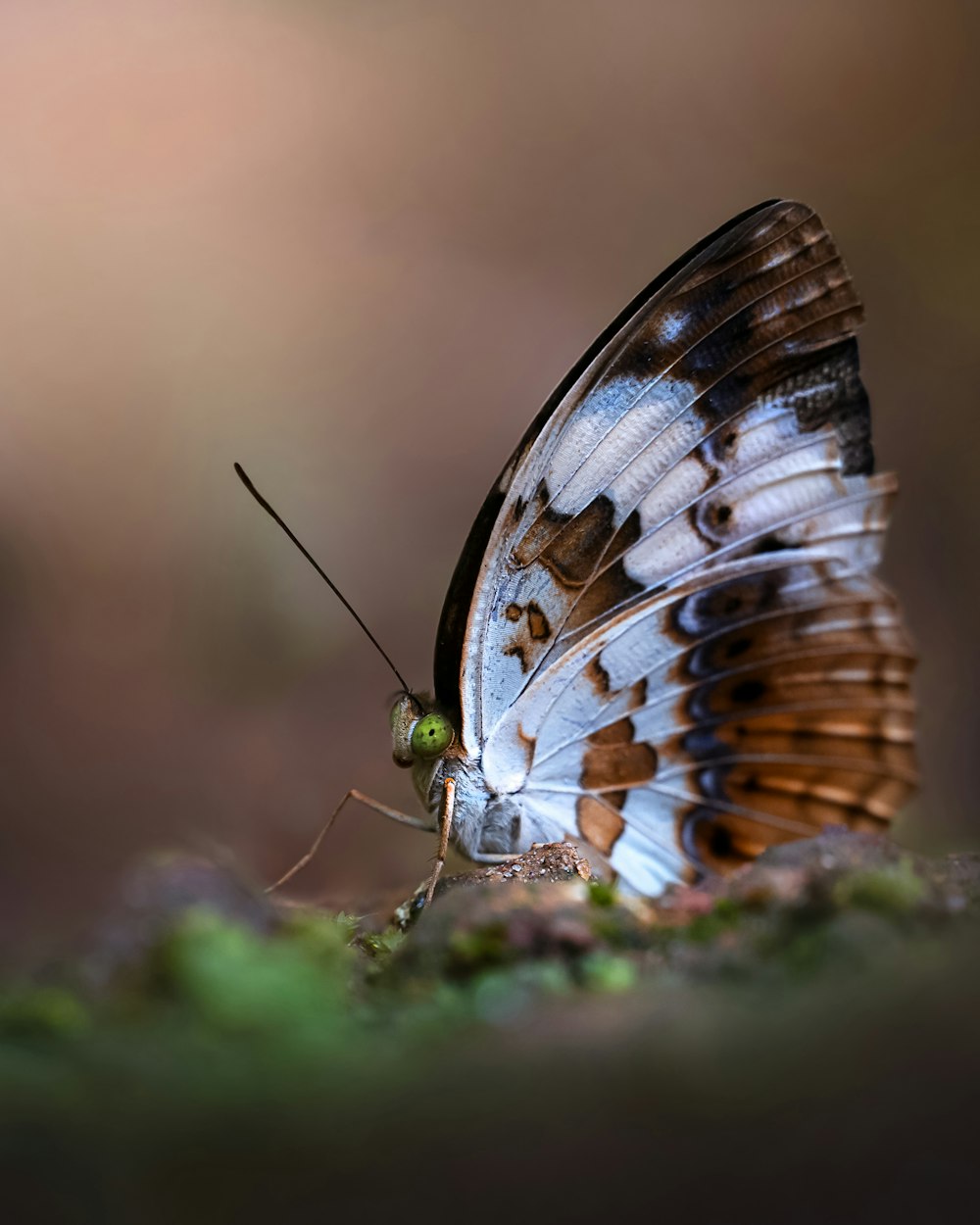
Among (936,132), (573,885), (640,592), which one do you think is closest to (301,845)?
(640,592)

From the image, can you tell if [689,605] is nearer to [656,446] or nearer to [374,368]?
[656,446]

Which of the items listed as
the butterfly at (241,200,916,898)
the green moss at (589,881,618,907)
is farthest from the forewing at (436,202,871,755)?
the green moss at (589,881,618,907)

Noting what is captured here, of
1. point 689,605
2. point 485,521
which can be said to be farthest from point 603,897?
point 689,605

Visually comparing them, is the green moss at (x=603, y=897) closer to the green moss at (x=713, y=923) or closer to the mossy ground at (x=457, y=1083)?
the green moss at (x=713, y=923)

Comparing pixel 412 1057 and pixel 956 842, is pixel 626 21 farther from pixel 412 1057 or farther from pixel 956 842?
pixel 412 1057

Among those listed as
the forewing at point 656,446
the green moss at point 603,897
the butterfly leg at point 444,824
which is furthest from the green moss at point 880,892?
the forewing at point 656,446

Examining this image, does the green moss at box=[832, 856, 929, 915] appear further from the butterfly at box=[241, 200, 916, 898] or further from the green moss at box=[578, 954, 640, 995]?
the butterfly at box=[241, 200, 916, 898]
